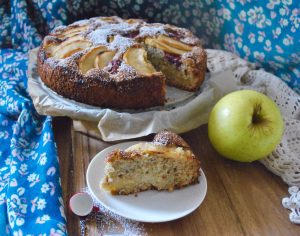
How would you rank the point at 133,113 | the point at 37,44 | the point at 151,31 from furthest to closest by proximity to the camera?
the point at 37,44 → the point at 151,31 → the point at 133,113

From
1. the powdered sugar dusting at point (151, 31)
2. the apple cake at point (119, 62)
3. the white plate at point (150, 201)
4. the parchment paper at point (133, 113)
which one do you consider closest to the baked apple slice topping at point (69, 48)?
the apple cake at point (119, 62)

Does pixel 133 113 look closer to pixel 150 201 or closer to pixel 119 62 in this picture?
pixel 119 62

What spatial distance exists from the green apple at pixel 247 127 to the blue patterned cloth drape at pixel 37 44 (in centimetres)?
45

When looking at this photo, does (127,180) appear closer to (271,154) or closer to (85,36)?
(271,154)

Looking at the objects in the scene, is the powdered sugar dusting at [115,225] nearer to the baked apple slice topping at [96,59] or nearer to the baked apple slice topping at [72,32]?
the baked apple slice topping at [96,59]

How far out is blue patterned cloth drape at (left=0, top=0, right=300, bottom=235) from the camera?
112 cm

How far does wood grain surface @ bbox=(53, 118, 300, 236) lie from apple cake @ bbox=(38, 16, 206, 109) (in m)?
0.15

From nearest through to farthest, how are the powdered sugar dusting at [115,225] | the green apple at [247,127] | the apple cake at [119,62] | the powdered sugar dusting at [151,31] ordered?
the powdered sugar dusting at [115,225]
the green apple at [247,127]
the apple cake at [119,62]
the powdered sugar dusting at [151,31]

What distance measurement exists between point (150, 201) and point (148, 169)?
0.09m

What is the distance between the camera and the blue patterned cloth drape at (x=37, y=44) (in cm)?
112

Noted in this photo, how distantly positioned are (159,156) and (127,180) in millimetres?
109

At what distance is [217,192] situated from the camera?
1.20 meters

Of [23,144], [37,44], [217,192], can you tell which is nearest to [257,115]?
[217,192]

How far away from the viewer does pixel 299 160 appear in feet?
4.20
